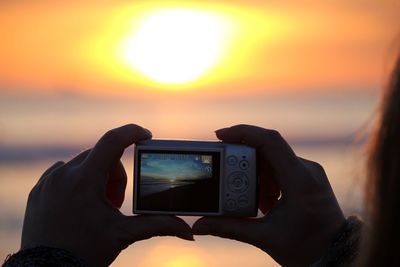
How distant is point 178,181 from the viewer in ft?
7.55

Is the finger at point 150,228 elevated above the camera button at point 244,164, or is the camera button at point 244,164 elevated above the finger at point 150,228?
the camera button at point 244,164

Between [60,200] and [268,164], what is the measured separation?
56cm

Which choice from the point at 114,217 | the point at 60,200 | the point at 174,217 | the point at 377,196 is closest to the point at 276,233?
the point at 174,217

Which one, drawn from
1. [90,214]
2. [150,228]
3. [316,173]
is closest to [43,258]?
[90,214]

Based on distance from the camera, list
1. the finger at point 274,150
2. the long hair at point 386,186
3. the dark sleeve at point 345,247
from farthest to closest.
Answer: the finger at point 274,150, the dark sleeve at point 345,247, the long hair at point 386,186

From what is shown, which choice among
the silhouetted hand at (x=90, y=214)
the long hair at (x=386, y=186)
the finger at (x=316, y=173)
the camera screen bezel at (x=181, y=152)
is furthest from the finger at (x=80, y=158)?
the long hair at (x=386, y=186)

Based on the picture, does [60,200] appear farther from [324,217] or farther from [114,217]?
[324,217]

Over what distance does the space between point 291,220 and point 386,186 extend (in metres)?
1.13

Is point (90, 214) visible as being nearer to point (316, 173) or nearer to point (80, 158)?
point (80, 158)

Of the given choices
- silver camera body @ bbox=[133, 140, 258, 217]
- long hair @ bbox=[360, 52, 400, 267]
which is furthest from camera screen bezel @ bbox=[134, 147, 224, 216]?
long hair @ bbox=[360, 52, 400, 267]

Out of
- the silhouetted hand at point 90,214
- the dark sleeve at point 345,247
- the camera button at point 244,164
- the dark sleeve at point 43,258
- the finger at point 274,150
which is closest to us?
the dark sleeve at point 43,258

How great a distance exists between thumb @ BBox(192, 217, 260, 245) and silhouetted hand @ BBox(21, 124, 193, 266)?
62 millimetres

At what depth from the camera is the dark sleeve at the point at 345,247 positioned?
6.05 feet

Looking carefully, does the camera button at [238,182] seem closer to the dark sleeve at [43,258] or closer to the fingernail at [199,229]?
the fingernail at [199,229]
